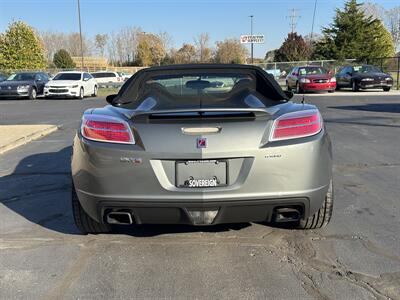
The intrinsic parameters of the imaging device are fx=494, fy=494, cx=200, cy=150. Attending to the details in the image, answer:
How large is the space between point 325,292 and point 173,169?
129 cm

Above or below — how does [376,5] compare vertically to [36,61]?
above

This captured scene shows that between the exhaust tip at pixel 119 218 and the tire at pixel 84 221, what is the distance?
1.18ft

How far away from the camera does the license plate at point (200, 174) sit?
11.2 ft

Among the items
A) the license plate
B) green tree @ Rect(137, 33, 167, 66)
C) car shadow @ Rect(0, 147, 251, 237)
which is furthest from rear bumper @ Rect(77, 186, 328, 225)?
green tree @ Rect(137, 33, 167, 66)

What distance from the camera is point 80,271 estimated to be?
11.7 feet

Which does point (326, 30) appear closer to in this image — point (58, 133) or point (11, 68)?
point (11, 68)

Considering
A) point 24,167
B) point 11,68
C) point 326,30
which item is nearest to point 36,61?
point 11,68

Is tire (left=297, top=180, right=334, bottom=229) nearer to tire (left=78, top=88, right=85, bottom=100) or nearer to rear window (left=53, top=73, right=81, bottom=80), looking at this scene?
tire (left=78, top=88, right=85, bottom=100)

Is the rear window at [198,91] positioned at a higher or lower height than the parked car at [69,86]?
higher

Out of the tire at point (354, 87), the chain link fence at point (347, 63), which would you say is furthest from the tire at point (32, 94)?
the tire at point (354, 87)

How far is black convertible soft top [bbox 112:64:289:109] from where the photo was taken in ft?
14.6

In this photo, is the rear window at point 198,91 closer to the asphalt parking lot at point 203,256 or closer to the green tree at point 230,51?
the asphalt parking lot at point 203,256

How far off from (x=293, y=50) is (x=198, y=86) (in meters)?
64.5

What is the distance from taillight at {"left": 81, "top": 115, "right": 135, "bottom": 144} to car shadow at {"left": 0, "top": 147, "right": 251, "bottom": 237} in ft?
3.59
